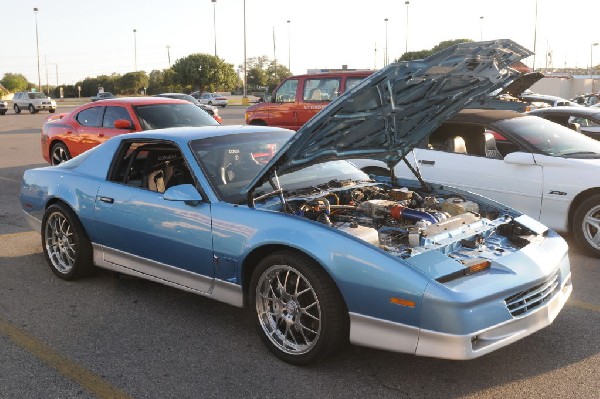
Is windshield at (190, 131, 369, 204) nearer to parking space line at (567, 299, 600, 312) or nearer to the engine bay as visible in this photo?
the engine bay

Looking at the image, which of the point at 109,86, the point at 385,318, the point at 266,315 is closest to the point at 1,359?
the point at 266,315

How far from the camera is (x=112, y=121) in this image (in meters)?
10.3

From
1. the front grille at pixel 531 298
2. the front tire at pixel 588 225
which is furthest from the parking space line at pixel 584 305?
the front tire at pixel 588 225

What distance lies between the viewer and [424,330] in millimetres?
3205

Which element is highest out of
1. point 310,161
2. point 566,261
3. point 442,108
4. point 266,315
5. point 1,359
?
point 442,108

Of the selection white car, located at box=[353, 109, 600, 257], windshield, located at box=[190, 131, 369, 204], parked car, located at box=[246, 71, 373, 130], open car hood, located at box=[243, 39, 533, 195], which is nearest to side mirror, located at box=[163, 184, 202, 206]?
windshield, located at box=[190, 131, 369, 204]

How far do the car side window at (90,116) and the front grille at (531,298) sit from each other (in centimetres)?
862

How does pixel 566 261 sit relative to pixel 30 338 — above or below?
above

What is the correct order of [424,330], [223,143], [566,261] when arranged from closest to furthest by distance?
[424,330] → [566,261] → [223,143]

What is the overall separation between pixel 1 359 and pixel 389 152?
2.94m

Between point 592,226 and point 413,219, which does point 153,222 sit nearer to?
point 413,219

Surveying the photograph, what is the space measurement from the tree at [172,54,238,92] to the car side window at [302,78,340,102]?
72978mm

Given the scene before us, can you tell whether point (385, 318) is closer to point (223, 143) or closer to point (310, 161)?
point (310, 161)

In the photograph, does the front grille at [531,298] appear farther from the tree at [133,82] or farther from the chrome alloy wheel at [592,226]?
the tree at [133,82]
